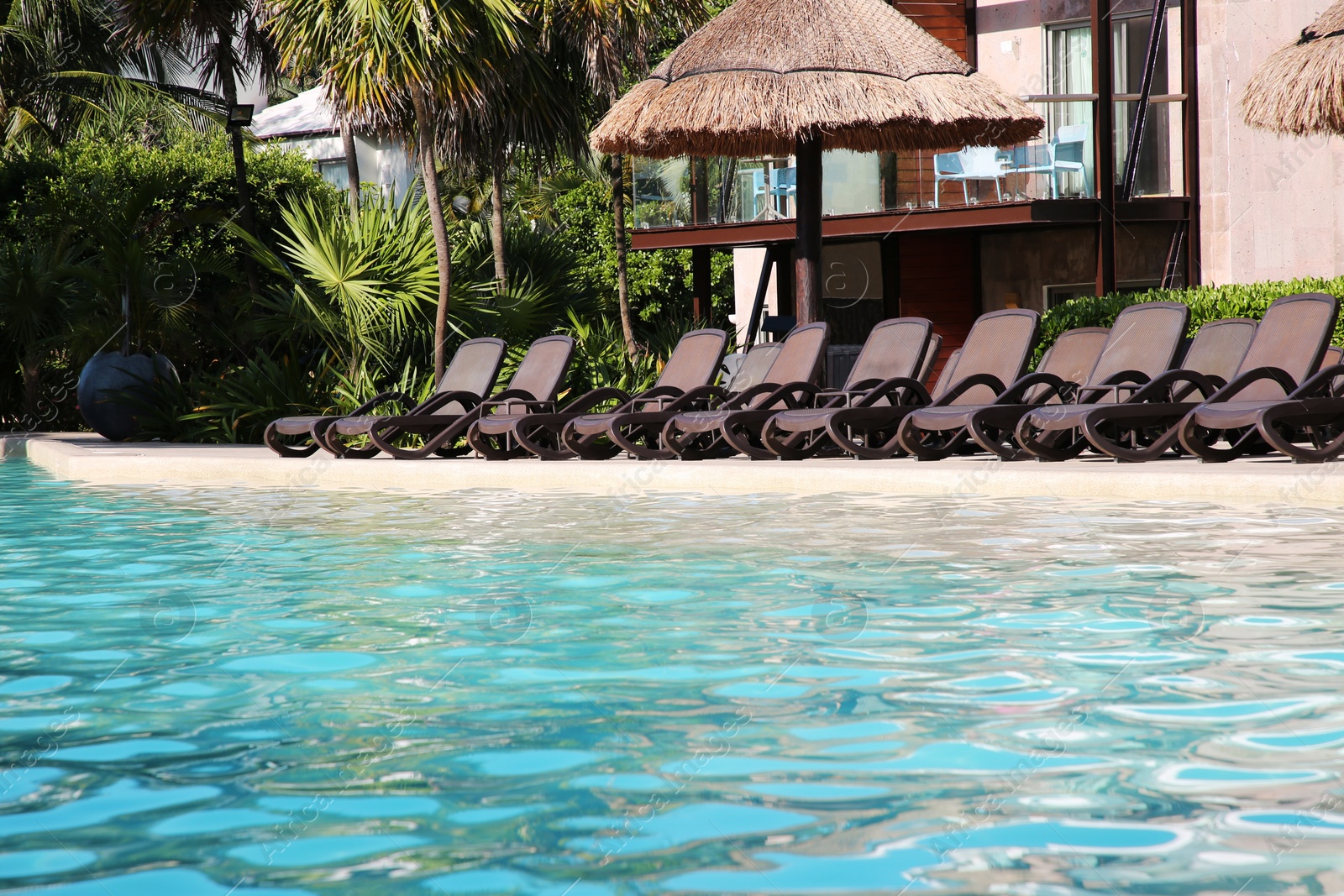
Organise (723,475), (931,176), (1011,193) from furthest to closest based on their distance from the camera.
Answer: (931,176), (1011,193), (723,475)

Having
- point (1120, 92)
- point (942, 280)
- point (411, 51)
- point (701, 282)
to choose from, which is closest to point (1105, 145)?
point (1120, 92)

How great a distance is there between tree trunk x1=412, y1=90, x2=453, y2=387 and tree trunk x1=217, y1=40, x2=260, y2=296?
355 centimetres

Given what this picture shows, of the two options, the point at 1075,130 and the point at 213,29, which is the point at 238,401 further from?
the point at 1075,130

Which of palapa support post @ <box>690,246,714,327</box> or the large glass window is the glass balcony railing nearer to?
the large glass window

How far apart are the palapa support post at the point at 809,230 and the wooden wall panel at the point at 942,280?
8.65 meters

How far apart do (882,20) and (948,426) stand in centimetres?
479

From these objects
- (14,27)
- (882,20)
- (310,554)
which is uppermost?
(14,27)

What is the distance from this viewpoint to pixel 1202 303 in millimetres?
14648

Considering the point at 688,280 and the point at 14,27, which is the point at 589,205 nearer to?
the point at 688,280

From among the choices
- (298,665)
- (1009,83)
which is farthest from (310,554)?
(1009,83)

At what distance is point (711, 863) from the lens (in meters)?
2.79

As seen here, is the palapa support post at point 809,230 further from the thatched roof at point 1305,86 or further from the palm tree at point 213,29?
the palm tree at point 213,29

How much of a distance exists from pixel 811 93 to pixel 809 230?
1.24 metres

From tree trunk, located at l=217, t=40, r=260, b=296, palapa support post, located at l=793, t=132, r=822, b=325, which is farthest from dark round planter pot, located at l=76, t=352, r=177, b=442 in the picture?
palapa support post, located at l=793, t=132, r=822, b=325
